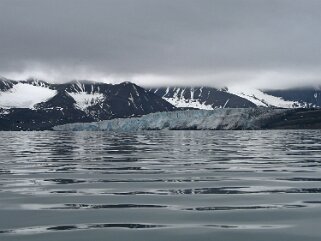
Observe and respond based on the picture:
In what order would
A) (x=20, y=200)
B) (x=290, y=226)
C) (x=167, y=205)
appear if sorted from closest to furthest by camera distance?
(x=290, y=226) < (x=167, y=205) < (x=20, y=200)

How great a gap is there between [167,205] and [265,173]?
9939mm

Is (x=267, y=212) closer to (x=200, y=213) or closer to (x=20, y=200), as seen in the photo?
(x=200, y=213)

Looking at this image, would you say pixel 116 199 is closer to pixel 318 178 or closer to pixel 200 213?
pixel 200 213

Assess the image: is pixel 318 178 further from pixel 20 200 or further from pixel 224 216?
pixel 20 200

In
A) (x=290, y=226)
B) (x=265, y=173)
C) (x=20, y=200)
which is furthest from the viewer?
(x=265, y=173)

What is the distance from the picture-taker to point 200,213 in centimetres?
1290

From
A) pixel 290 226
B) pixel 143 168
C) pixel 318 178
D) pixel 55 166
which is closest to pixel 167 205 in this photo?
pixel 290 226

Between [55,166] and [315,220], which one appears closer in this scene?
[315,220]

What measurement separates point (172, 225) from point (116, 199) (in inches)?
169

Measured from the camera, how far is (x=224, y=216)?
494 inches

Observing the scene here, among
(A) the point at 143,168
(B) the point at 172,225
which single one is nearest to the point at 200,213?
(B) the point at 172,225

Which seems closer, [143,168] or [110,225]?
[110,225]

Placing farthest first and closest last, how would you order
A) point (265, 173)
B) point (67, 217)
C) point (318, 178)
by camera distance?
point (265, 173), point (318, 178), point (67, 217)

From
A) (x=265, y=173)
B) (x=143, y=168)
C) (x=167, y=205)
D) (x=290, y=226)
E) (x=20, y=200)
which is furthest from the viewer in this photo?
(x=143, y=168)
